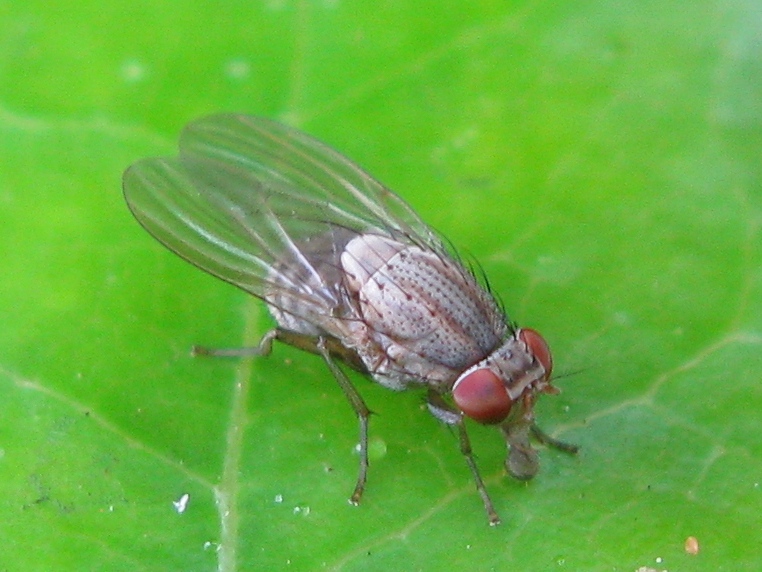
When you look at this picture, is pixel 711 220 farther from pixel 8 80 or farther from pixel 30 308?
pixel 8 80

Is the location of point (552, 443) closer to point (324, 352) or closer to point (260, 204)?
point (324, 352)

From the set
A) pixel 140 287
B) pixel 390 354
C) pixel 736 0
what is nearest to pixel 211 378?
pixel 140 287

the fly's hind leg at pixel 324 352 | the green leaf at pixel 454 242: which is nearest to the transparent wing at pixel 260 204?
the fly's hind leg at pixel 324 352

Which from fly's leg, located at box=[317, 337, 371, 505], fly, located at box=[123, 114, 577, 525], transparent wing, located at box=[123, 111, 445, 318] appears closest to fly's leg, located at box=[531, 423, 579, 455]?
fly, located at box=[123, 114, 577, 525]

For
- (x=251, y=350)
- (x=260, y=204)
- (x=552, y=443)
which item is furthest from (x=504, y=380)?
(x=260, y=204)

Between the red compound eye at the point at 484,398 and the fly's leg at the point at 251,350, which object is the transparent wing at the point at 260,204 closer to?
the fly's leg at the point at 251,350

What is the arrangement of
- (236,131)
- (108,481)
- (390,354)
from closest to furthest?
1. (108,481)
2. (390,354)
3. (236,131)

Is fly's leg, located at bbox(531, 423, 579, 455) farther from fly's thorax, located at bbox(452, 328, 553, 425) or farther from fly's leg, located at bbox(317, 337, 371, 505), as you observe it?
fly's leg, located at bbox(317, 337, 371, 505)
